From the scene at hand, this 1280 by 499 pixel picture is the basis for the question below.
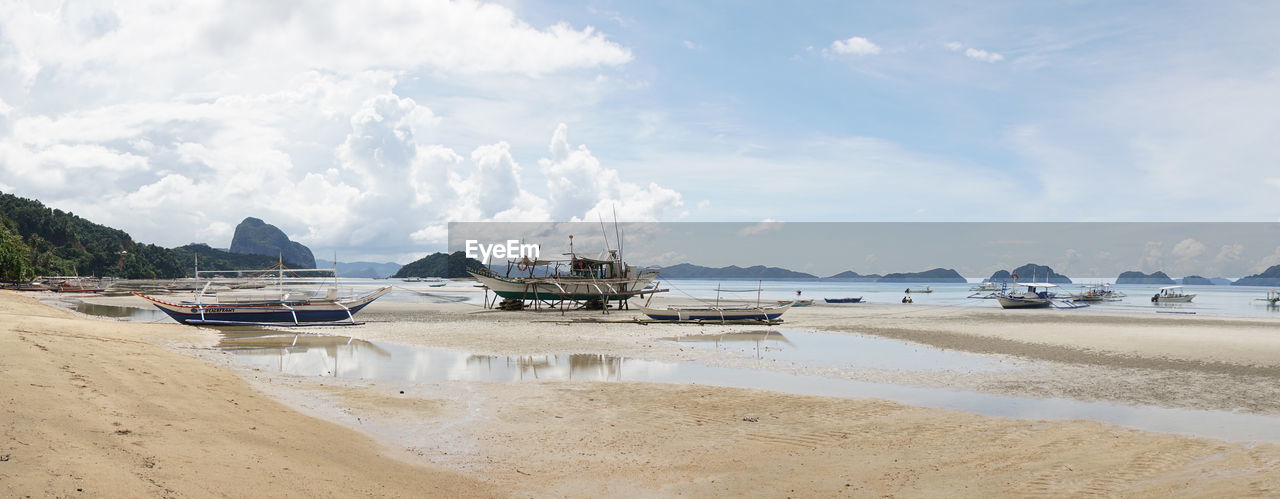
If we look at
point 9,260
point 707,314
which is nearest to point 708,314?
point 707,314

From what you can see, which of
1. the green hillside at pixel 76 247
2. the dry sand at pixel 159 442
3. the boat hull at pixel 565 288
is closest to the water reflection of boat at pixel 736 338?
the boat hull at pixel 565 288

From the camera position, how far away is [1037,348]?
80.9ft

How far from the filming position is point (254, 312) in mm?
31953

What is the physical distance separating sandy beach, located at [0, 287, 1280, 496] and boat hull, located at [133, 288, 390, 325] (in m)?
18.1

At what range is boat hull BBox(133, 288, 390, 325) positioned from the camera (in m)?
30.9

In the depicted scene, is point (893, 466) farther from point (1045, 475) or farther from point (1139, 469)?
point (1139, 469)

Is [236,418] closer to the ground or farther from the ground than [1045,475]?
farther from the ground

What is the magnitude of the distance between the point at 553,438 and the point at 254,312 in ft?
91.7

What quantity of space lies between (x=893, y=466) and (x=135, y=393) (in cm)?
986

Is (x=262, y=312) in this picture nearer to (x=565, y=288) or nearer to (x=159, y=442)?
(x=565, y=288)

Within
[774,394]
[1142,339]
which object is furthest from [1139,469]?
[1142,339]

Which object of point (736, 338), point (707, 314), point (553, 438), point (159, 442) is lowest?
point (736, 338)

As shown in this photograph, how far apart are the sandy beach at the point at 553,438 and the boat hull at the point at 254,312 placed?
18057mm

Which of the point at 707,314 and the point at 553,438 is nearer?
the point at 553,438
